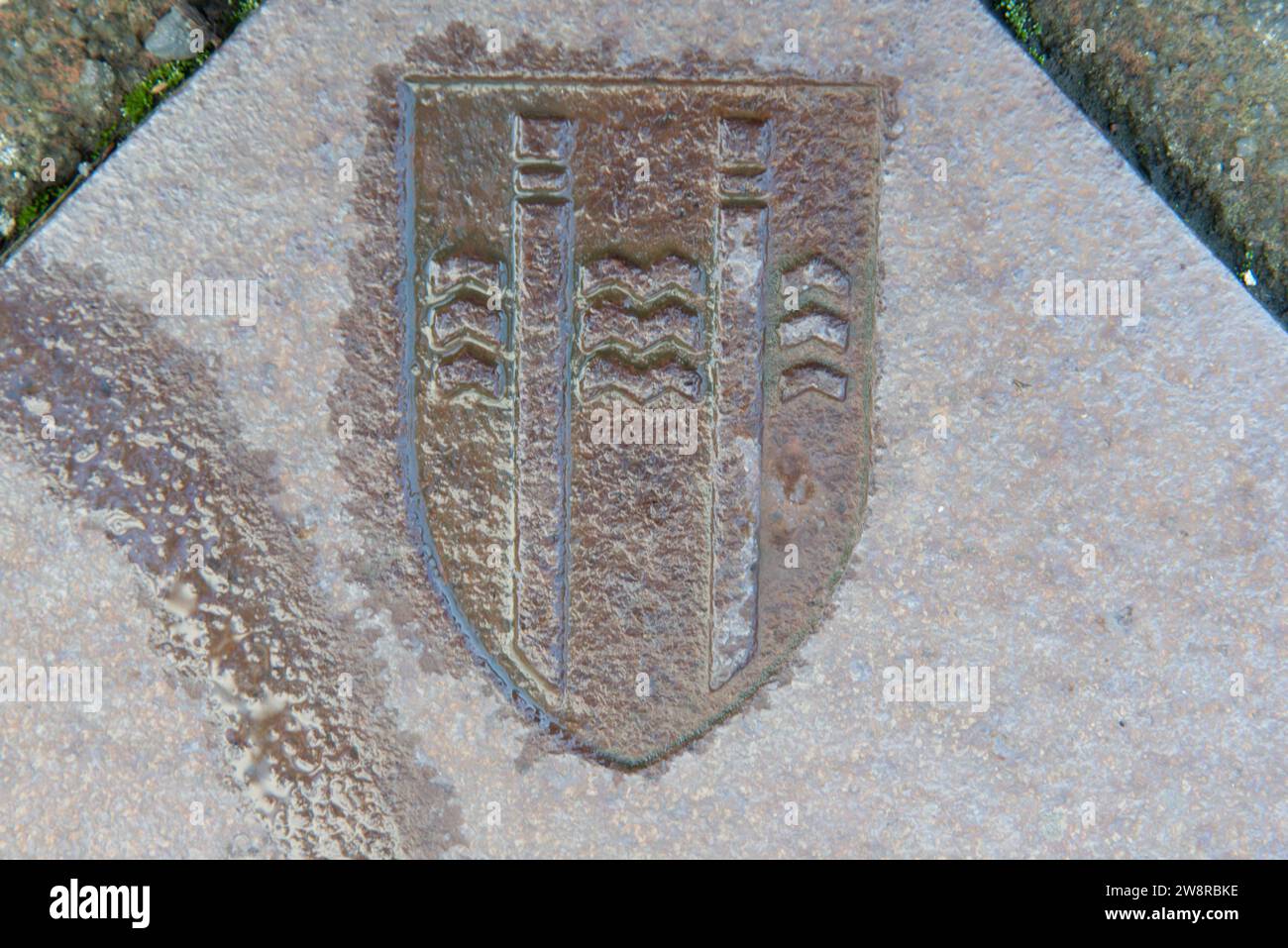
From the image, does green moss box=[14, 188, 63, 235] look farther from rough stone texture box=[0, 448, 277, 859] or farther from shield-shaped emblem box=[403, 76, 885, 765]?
shield-shaped emblem box=[403, 76, 885, 765]

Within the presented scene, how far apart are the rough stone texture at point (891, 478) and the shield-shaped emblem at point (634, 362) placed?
0.10 m

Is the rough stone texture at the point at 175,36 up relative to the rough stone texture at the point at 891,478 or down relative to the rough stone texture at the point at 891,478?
up

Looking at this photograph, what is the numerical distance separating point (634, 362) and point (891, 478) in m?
0.63

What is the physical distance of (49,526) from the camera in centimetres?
190

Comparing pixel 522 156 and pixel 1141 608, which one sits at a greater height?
pixel 522 156

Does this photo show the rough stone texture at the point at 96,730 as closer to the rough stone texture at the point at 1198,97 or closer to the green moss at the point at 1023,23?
the green moss at the point at 1023,23

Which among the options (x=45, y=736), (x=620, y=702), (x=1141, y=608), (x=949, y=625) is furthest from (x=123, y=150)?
(x=1141, y=608)

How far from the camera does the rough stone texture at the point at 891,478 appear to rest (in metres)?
1.87

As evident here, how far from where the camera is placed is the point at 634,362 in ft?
5.93

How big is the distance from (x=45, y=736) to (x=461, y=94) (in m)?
1.65

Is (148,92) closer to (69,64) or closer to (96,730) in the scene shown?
(69,64)

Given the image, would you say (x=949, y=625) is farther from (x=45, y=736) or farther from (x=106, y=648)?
(x=45, y=736)

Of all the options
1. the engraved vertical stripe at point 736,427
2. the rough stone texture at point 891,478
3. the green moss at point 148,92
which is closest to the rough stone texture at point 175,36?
the green moss at point 148,92

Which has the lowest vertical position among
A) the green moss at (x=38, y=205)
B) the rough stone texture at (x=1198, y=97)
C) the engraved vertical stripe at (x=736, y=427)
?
the engraved vertical stripe at (x=736, y=427)
